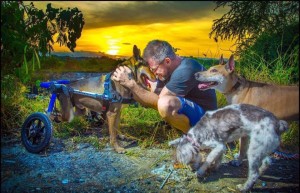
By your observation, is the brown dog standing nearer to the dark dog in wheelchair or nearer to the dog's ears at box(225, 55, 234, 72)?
the dog's ears at box(225, 55, 234, 72)

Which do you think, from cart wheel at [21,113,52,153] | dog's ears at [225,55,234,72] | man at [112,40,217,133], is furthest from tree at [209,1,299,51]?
cart wheel at [21,113,52,153]

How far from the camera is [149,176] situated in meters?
3.63

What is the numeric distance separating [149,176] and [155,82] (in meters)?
1.15

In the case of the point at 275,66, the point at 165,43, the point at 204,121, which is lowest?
the point at 204,121

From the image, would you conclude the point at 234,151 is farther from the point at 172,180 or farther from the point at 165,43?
the point at 165,43

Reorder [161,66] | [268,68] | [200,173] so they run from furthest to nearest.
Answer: [268,68], [161,66], [200,173]

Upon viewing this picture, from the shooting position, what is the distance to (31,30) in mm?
3105

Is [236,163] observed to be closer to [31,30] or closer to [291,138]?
[291,138]

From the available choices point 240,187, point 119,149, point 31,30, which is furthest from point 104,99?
point 240,187

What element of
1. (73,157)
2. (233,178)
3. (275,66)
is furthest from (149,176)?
(275,66)

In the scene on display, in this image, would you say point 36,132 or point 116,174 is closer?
point 116,174

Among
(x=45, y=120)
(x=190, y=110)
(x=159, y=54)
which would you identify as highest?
(x=159, y=54)

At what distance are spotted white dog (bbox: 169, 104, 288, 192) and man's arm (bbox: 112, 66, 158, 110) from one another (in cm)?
74

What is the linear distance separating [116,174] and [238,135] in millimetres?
1189
